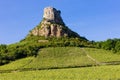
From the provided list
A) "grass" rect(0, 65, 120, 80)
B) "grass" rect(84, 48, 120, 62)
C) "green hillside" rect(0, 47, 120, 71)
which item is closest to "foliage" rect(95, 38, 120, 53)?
"grass" rect(84, 48, 120, 62)

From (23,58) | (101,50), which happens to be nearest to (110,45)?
(101,50)

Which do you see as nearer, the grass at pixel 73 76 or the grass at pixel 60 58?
the grass at pixel 73 76

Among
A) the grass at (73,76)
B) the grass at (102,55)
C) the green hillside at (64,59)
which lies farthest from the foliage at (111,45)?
the grass at (73,76)

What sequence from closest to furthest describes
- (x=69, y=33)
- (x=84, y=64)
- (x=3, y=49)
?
(x=84, y=64)
(x=3, y=49)
(x=69, y=33)

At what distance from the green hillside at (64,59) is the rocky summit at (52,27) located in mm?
20126

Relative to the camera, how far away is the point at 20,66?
109 meters

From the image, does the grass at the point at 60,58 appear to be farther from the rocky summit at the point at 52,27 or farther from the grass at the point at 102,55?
the rocky summit at the point at 52,27

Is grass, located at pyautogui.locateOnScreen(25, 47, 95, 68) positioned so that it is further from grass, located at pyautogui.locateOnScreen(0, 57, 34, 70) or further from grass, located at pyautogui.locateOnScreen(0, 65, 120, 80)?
grass, located at pyautogui.locateOnScreen(0, 65, 120, 80)

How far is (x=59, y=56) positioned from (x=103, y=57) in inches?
503

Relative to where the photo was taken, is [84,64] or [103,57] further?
[103,57]

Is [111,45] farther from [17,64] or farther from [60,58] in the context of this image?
[17,64]

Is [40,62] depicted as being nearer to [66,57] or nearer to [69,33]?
[66,57]

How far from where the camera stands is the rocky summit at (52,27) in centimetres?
15350

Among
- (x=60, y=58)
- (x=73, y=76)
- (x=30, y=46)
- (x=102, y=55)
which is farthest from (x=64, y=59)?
(x=73, y=76)
